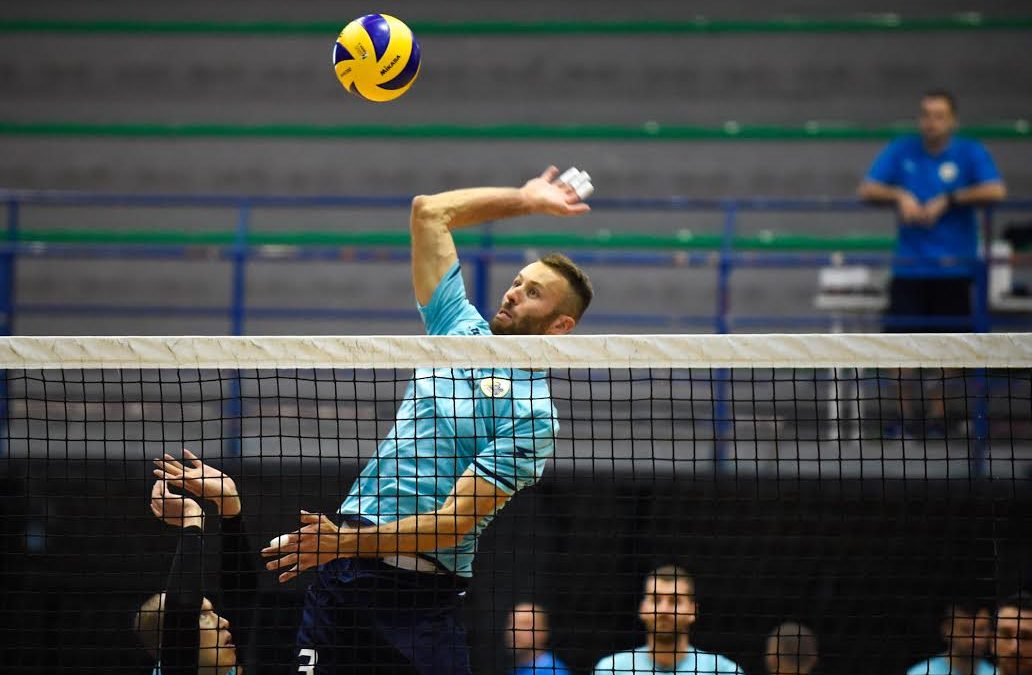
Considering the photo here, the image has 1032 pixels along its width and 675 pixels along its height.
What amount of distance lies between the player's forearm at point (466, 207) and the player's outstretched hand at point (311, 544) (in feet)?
3.44

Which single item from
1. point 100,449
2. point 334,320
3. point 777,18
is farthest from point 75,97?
point 777,18

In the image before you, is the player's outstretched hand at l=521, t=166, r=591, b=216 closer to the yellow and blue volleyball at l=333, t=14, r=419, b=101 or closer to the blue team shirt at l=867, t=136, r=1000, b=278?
the yellow and blue volleyball at l=333, t=14, r=419, b=101

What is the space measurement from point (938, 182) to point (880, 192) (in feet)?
1.35

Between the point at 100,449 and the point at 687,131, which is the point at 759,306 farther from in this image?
the point at 100,449

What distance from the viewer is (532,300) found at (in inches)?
153

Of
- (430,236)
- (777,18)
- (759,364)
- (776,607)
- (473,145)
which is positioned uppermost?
(777,18)

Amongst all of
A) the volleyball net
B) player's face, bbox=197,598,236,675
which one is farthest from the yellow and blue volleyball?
player's face, bbox=197,598,236,675

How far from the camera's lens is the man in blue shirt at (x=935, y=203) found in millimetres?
7020

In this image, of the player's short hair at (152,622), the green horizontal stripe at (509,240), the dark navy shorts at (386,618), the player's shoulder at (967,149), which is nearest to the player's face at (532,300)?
the dark navy shorts at (386,618)

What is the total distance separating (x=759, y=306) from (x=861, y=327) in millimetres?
Result: 942

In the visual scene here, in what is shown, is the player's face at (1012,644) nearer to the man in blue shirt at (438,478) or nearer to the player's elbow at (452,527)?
the man in blue shirt at (438,478)

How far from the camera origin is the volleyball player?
3520mm

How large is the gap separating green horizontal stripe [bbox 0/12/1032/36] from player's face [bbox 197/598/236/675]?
24.3 ft

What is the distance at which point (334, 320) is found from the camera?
1006cm
